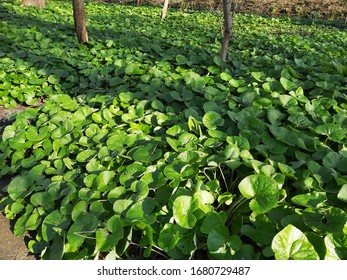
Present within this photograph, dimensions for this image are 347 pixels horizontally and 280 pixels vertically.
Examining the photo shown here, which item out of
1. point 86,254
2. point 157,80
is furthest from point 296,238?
point 157,80

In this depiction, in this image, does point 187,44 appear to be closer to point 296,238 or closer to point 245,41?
point 245,41

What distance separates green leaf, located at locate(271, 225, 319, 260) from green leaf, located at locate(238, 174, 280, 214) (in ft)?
0.61

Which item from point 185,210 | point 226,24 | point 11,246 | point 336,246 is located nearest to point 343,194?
point 336,246

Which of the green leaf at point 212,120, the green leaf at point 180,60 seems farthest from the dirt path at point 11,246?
the green leaf at point 180,60

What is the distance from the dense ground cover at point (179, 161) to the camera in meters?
1.44

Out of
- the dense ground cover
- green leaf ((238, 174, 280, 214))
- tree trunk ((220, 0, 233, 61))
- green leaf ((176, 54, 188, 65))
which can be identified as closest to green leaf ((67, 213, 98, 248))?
the dense ground cover

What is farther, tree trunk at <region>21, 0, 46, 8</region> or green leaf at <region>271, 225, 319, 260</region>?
tree trunk at <region>21, 0, 46, 8</region>

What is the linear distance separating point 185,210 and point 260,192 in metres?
0.37

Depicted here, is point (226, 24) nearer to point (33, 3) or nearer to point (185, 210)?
point (185, 210)

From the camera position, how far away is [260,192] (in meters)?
1.48

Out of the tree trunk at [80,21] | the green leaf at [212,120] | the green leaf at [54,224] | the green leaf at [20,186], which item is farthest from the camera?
the tree trunk at [80,21]

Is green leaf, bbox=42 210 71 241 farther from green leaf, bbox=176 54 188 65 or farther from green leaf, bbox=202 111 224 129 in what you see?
green leaf, bbox=176 54 188 65

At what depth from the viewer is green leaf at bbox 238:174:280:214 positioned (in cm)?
143

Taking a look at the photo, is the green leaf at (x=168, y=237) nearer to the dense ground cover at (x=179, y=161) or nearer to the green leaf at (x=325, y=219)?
the dense ground cover at (x=179, y=161)
